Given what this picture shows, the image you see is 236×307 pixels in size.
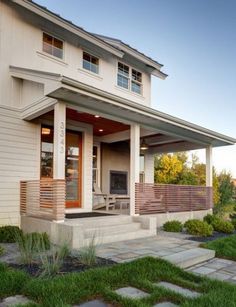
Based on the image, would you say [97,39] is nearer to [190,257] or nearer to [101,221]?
[101,221]

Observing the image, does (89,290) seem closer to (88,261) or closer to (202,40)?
(88,261)

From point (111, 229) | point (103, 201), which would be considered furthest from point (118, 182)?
point (111, 229)

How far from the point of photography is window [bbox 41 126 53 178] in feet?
30.3

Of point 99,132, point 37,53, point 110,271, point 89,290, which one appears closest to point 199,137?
→ point 99,132

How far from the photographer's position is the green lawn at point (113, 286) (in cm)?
351

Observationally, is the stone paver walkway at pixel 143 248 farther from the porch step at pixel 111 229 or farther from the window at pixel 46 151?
the window at pixel 46 151

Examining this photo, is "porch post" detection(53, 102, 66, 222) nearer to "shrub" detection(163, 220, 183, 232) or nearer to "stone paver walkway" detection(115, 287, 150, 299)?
"stone paver walkway" detection(115, 287, 150, 299)

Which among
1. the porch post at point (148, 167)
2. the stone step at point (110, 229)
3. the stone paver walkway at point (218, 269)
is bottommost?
the stone paver walkway at point (218, 269)

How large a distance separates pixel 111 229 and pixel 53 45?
616 cm

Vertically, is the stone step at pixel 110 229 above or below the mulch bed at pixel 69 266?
above

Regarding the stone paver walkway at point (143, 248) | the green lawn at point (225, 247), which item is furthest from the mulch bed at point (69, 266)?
the green lawn at point (225, 247)

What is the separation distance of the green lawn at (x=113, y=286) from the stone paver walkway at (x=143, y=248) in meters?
1.03

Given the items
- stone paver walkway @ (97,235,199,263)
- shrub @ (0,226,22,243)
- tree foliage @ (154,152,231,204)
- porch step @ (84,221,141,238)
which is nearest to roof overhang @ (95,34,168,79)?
porch step @ (84,221,141,238)

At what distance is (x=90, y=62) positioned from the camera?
36.7ft
